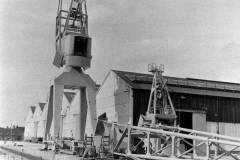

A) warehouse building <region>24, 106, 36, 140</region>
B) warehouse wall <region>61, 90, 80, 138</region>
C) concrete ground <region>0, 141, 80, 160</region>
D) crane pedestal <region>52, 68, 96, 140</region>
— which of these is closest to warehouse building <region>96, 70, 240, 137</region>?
crane pedestal <region>52, 68, 96, 140</region>

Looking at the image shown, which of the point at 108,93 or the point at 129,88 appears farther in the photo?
the point at 108,93

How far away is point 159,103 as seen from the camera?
1565 inches

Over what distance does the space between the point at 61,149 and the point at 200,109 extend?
1833 centimetres

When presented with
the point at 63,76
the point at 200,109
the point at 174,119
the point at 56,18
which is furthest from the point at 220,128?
the point at 56,18

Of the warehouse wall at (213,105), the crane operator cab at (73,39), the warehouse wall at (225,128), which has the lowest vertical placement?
the warehouse wall at (225,128)

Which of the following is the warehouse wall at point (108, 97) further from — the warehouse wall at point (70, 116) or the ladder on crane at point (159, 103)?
the warehouse wall at point (70, 116)

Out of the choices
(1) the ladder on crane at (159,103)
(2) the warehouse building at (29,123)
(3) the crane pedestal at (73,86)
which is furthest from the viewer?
(2) the warehouse building at (29,123)

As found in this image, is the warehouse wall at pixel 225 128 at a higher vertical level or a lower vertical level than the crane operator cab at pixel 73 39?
lower

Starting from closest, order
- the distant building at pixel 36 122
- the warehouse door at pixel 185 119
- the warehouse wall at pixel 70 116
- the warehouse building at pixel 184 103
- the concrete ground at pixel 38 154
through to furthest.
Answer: the concrete ground at pixel 38 154 → the warehouse building at pixel 184 103 → the warehouse door at pixel 185 119 → the warehouse wall at pixel 70 116 → the distant building at pixel 36 122

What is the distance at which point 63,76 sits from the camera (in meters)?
35.3

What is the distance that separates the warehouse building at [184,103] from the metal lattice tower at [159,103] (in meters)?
1.08

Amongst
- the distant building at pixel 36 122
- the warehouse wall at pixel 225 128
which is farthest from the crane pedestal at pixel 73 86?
the distant building at pixel 36 122

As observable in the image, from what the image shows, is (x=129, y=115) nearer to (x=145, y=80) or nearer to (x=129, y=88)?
(x=129, y=88)

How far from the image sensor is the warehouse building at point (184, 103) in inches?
1499
